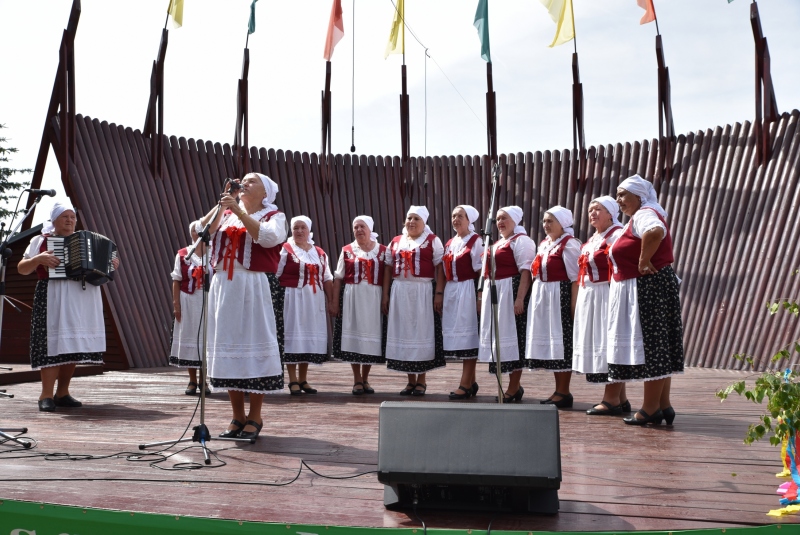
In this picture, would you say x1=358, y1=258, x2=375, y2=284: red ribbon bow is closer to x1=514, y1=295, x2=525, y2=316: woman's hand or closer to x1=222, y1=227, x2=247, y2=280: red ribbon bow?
x1=514, y1=295, x2=525, y2=316: woman's hand

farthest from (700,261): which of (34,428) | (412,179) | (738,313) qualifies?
(34,428)

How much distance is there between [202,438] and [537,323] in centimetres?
286

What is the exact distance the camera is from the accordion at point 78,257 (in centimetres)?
566

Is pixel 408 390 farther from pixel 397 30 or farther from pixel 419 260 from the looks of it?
pixel 397 30

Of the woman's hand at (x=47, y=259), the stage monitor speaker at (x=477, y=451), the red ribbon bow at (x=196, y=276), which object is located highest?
the woman's hand at (x=47, y=259)

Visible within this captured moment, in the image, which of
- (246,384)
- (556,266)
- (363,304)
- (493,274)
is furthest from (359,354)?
(493,274)

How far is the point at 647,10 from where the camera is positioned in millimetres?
10391

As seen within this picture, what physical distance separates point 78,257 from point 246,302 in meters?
2.22

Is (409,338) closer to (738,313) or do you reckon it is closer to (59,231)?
(59,231)

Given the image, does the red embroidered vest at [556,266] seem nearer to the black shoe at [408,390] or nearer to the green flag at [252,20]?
the black shoe at [408,390]

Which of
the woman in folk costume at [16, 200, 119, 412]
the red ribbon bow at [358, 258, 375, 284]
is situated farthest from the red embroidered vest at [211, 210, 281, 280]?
the red ribbon bow at [358, 258, 375, 284]

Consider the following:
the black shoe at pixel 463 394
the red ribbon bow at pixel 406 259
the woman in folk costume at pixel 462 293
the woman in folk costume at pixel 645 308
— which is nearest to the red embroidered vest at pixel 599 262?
the woman in folk costume at pixel 645 308

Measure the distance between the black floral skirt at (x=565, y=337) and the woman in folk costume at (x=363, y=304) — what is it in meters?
1.55

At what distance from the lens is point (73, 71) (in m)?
9.00
